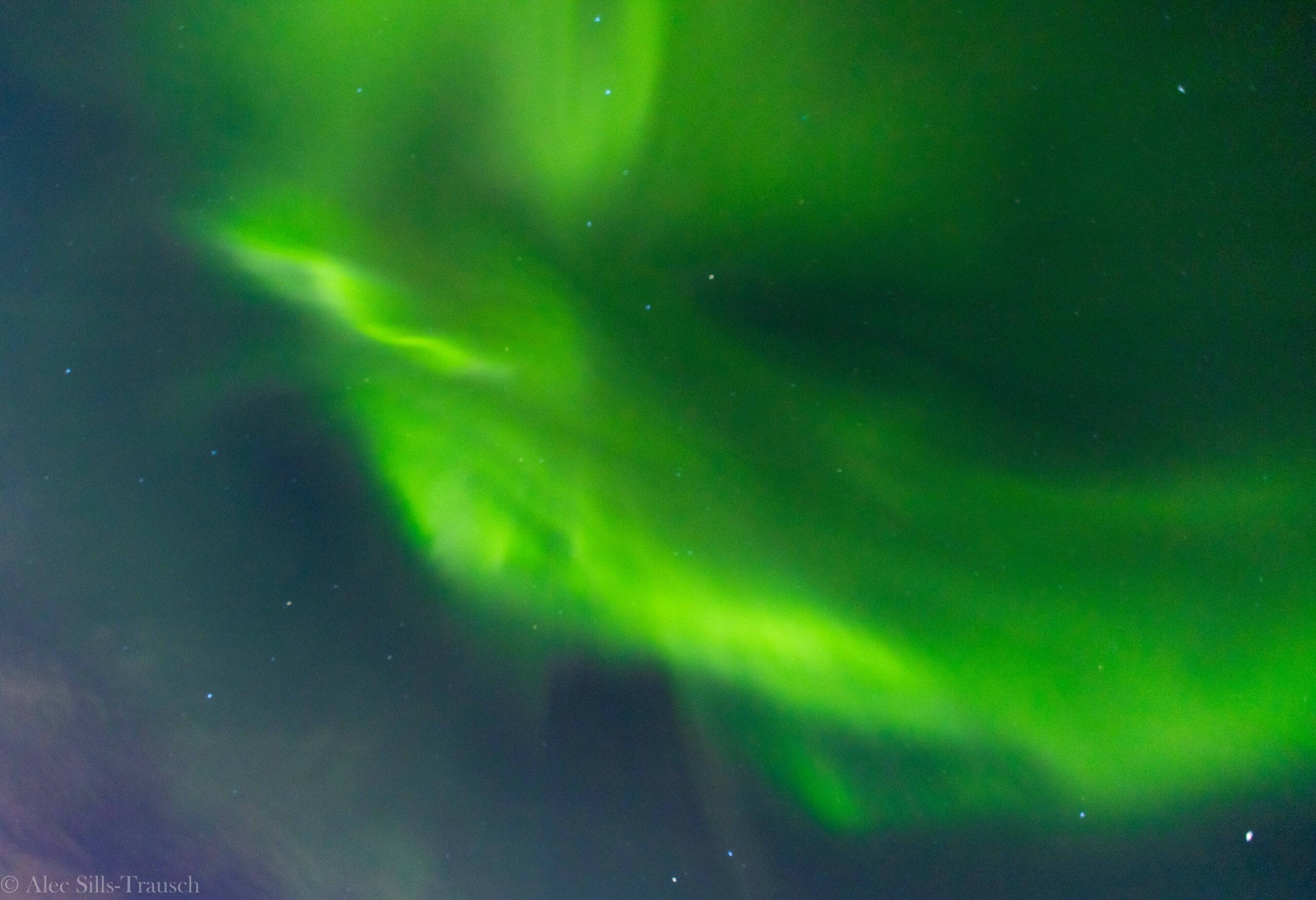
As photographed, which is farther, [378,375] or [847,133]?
[378,375]

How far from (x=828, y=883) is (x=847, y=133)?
0.76 metres

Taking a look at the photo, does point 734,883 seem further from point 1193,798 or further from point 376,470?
point 376,470

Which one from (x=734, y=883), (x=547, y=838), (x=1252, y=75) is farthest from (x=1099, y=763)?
(x=1252, y=75)

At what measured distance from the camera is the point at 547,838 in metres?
0.85

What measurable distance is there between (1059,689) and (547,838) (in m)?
0.57

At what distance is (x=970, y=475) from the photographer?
2.69 feet

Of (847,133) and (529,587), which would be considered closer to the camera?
(847,133)

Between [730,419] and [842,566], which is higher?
[730,419]

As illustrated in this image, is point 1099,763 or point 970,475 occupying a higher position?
point 970,475

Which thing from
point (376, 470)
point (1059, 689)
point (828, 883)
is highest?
point (376, 470)

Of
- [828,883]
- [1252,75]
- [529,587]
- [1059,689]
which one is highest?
[1252,75]

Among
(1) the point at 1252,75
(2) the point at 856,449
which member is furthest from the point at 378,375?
(1) the point at 1252,75

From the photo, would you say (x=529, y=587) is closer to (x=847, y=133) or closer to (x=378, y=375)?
(x=378, y=375)

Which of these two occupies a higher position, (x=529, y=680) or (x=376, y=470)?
(x=376, y=470)
